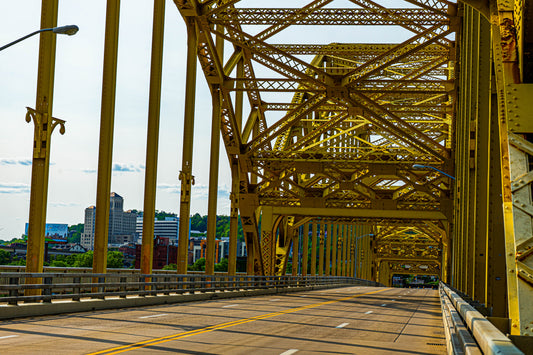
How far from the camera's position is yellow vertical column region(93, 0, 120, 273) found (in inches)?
971

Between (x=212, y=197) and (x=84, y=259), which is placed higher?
(x=212, y=197)

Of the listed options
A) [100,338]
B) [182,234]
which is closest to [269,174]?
[182,234]

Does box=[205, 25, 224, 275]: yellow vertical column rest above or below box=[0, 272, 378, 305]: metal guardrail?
above

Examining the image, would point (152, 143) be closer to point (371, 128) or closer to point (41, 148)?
point (41, 148)

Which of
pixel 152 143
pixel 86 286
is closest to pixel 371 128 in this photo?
pixel 152 143

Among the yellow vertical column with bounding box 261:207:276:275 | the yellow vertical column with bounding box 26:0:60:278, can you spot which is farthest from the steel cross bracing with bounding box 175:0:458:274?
the yellow vertical column with bounding box 26:0:60:278

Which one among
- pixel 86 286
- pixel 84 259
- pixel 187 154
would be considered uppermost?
pixel 187 154

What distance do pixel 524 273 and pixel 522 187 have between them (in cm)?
86

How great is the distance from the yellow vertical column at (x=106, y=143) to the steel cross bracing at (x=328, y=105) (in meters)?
9.42

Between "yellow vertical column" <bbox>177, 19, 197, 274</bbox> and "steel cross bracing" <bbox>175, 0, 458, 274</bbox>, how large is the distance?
1207 mm

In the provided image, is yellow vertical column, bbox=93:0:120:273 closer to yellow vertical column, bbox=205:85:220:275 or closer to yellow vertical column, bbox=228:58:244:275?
yellow vertical column, bbox=205:85:220:275

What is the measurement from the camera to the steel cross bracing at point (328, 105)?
34.4 metres

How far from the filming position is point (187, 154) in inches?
1307

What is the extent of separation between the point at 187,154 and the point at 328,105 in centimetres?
2025
